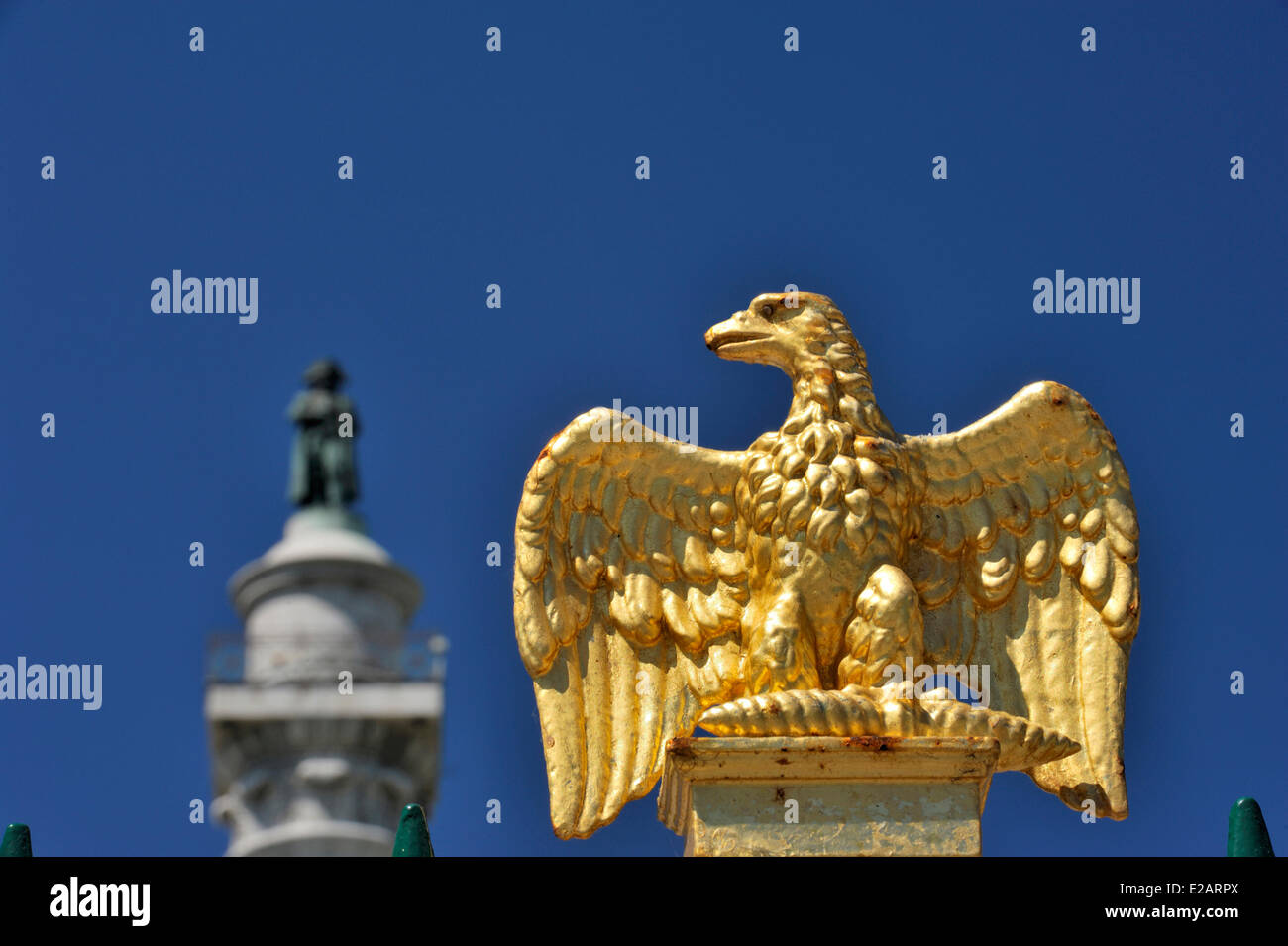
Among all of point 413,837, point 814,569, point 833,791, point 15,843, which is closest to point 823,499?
point 814,569

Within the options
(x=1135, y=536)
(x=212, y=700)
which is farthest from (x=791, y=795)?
(x=212, y=700)

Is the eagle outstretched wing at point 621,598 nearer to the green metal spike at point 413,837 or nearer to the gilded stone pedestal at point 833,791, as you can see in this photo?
the gilded stone pedestal at point 833,791

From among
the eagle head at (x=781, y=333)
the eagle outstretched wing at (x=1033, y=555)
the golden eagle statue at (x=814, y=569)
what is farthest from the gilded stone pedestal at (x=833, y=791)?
the eagle head at (x=781, y=333)

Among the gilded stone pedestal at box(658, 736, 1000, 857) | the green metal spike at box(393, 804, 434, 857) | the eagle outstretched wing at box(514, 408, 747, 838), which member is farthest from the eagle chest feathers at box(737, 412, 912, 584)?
the green metal spike at box(393, 804, 434, 857)

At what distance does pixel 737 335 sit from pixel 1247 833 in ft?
10.6

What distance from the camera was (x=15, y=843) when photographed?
36.9ft

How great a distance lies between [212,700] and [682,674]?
3574 cm

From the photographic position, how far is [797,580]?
12.0 m

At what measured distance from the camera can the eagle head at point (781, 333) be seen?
12492mm

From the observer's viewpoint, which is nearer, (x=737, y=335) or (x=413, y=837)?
(x=413, y=837)

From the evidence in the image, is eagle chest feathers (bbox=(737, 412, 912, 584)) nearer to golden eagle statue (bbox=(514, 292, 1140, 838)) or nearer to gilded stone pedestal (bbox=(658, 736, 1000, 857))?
golden eagle statue (bbox=(514, 292, 1140, 838))

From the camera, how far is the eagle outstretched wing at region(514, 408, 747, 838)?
39.5 ft

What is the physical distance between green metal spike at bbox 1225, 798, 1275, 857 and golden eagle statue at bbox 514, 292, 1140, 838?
0.85 meters

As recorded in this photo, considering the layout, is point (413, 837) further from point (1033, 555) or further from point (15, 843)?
point (1033, 555)
